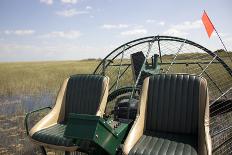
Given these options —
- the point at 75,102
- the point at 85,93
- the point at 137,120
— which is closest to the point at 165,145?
the point at 137,120

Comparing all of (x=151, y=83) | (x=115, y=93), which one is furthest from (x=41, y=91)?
(x=151, y=83)

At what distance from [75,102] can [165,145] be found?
7.98ft

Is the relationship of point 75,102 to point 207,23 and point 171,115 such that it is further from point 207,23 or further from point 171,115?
point 207,23

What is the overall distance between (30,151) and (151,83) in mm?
4253

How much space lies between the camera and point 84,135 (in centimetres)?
414

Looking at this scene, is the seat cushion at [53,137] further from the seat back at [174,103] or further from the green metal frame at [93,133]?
the seat back at [174,103]

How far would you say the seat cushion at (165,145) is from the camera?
174 inches

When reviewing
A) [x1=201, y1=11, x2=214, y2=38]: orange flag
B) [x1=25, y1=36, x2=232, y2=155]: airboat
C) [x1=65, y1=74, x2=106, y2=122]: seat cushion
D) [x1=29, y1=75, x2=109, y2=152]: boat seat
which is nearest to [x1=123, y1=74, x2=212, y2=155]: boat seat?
[x1=25, y1=36, x2=232, y2=155]: airboat

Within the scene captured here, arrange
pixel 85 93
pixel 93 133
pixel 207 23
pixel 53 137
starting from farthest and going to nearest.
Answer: pixel 207 23
pixel 85 93
pixel 53 137
pixel 93 133

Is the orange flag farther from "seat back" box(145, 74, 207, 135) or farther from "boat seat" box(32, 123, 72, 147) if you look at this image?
"boat seat" box(32, 123, 72, 147)

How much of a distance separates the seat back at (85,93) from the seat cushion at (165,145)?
4.83ft

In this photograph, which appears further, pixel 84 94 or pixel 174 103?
pixel 84 94

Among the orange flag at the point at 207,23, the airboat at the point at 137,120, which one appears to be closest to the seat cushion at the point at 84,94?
the airboat at the point at 137,120

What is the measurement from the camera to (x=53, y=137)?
533 centimetres
